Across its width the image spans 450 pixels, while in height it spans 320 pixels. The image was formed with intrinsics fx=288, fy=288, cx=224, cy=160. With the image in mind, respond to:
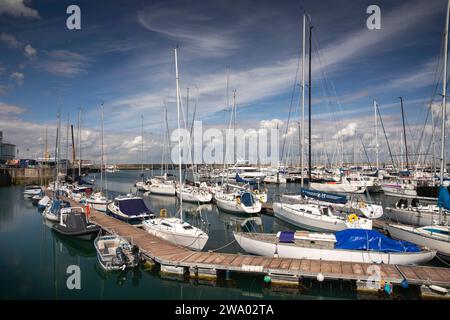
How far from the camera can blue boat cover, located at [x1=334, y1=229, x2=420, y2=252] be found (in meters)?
18.7

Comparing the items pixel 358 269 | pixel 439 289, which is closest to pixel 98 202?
pixel 358 269

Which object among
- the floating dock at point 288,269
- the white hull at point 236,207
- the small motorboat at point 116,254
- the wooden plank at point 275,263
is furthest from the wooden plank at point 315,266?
the white hull at point 236,207

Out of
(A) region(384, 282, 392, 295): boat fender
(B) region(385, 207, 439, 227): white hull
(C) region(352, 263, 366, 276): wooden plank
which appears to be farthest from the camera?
(B) region(385, 207, 439, 227): white hull

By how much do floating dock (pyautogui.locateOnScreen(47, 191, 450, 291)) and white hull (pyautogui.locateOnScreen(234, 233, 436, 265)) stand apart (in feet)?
1.95

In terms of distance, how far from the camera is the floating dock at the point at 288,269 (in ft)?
53.4

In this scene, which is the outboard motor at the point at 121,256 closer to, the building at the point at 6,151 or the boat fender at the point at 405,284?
the boat fender at the point at 405,284

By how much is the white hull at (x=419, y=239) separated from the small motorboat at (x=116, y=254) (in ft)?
69.9

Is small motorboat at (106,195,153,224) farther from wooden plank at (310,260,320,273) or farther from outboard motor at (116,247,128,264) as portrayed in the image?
wooden plank at (310,260,320,273)

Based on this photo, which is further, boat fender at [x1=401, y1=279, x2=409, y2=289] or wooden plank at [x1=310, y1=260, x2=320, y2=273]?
wooden plank at [x1=310, y1=260, x2=320, y2=273]

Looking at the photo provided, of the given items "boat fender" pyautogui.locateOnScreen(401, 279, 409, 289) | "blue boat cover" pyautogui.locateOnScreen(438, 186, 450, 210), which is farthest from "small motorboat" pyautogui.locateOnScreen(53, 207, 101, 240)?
"blue boat cover" pyautogui.locateOnScreen(438, 186, 450, 210)

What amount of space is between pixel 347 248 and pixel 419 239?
25.0ft

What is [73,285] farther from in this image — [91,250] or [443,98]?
[443,98]

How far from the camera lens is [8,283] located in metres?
18.9
